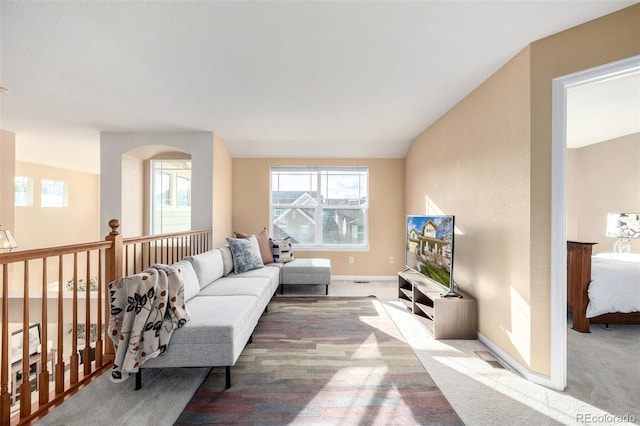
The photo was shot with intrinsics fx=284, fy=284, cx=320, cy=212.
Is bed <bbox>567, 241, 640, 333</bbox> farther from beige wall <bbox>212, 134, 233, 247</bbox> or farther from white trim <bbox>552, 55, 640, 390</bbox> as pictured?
beige wall <bbox>212, 134, 233, 247</bbox>

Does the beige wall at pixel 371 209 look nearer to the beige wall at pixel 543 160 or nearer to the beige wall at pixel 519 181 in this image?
the beige wall at pixel 519 181

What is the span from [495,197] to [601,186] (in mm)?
3580

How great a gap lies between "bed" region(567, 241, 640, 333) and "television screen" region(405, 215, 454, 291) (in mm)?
1349

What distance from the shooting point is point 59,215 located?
693cm

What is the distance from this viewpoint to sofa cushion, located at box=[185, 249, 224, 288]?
2.92 meters

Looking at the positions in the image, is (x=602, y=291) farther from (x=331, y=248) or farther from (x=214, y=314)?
(x=214, y=314)

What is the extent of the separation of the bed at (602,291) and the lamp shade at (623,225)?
4.41 feet

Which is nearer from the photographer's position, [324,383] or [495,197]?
[324,383]

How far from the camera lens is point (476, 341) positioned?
8.81 ft

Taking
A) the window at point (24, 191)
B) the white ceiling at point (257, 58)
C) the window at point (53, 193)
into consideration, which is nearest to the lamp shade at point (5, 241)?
the white ceiling at point (257, 58)

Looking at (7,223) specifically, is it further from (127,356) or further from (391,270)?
(391,270)

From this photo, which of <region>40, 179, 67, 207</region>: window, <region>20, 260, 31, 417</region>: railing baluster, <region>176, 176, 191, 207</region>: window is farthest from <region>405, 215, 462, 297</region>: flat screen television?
<region>40, 179, 67, 207</region>: window

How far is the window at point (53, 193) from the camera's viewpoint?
665cm

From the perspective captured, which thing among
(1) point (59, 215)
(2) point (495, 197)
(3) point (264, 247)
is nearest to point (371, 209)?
(3) point (264, 247)
